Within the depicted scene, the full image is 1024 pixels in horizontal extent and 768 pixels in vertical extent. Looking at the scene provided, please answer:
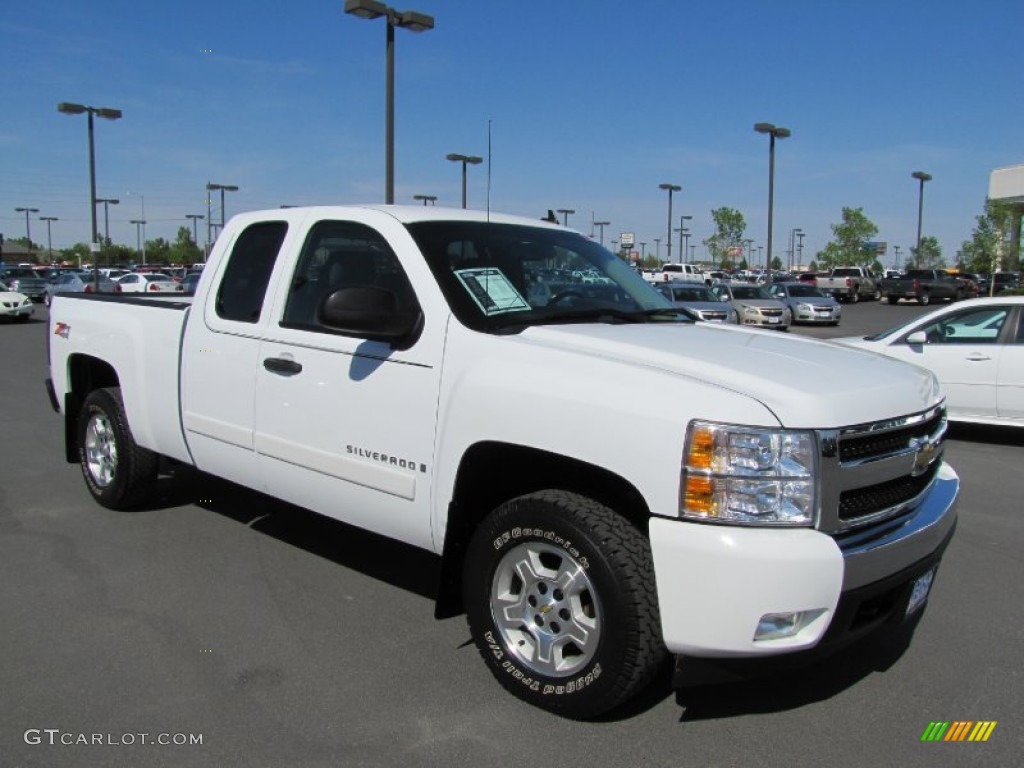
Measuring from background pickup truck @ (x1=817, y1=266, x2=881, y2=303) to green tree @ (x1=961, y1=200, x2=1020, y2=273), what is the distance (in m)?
5.22

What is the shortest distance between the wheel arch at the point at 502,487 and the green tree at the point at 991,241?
43.8m

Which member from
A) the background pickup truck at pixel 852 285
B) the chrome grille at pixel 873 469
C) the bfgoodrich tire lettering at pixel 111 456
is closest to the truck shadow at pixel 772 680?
the chrome grille at pixel 873 469

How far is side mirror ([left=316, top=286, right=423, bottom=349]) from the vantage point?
3.53m

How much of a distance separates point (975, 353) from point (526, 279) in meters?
6.95

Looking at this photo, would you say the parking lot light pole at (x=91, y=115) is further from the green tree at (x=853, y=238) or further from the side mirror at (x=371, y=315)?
the green tree at (x=853, y=238)

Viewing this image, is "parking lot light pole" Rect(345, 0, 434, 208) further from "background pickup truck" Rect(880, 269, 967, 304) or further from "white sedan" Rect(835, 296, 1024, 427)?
"background pickup truck" Rect(880, 269, 967, 304)

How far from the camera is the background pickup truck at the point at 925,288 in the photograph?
44188 mm

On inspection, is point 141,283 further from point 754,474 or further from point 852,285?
point 754,474

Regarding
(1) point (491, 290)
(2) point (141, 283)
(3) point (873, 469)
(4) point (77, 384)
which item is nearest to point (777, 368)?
(3) point (873, 469)

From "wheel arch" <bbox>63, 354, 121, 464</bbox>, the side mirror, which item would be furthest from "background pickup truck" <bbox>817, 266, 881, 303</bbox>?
the side mirror

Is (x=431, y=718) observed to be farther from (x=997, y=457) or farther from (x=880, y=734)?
(x=997, y=457)

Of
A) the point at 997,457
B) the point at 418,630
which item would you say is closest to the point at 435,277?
the point at 418,630

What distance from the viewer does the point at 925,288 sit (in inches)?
1737

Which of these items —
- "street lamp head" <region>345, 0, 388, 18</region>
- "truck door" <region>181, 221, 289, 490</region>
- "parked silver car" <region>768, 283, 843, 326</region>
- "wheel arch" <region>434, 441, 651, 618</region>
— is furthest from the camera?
"parked silver car" <region>768, 283, 843, 326</region>
